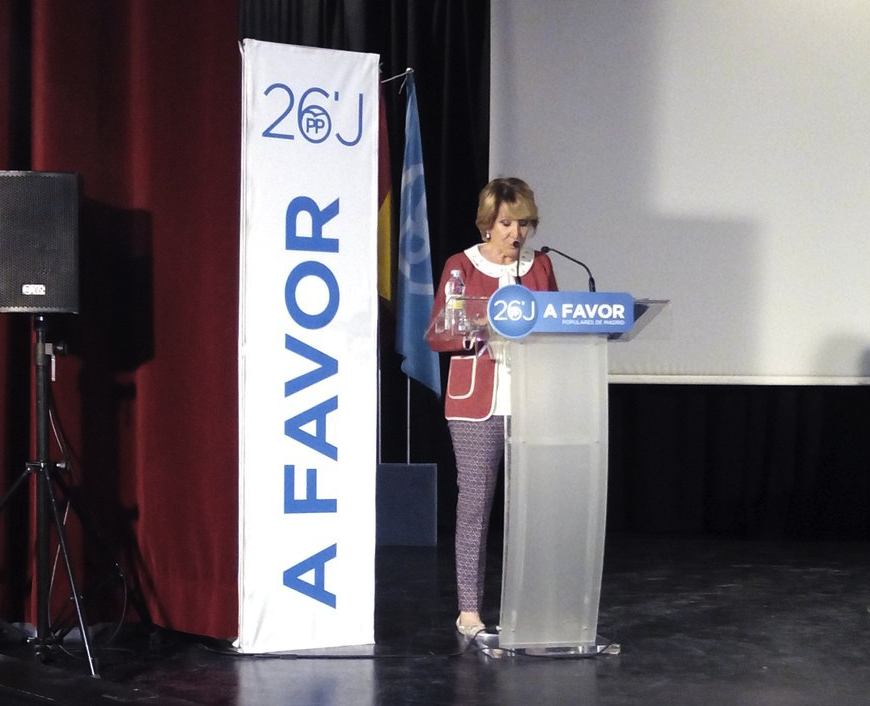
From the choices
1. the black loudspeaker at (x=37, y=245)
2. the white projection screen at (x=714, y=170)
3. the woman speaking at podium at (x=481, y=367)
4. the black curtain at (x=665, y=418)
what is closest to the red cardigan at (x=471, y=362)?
the woman speaking at podium at (x=481, y=367)

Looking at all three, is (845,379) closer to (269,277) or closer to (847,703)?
(847,703)

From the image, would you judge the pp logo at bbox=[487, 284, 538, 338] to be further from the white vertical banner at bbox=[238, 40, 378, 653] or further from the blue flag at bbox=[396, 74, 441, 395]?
the blue flag at bbox=[396, 74, 441, 395]

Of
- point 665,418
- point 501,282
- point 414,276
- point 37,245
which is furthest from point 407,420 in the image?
point 37,245

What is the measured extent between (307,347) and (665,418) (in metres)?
2.87

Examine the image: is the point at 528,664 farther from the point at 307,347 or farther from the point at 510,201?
the point at 510,201

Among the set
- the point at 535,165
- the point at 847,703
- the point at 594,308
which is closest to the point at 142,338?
the point at 594,308

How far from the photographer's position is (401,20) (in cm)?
555

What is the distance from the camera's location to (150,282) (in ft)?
10.7

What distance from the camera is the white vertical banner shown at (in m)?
2.99

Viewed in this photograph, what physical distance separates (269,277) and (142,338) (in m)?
0.52

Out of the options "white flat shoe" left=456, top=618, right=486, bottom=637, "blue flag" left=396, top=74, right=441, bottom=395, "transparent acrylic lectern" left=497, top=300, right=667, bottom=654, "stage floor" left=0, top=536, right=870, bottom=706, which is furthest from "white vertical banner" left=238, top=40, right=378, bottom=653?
"blue flag" left=396, top=74, right=441, bottom=395

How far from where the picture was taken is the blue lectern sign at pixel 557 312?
2.81 meters

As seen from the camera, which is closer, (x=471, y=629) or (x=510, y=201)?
(x=510, y=201)

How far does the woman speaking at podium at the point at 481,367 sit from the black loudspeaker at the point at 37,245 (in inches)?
39.2
